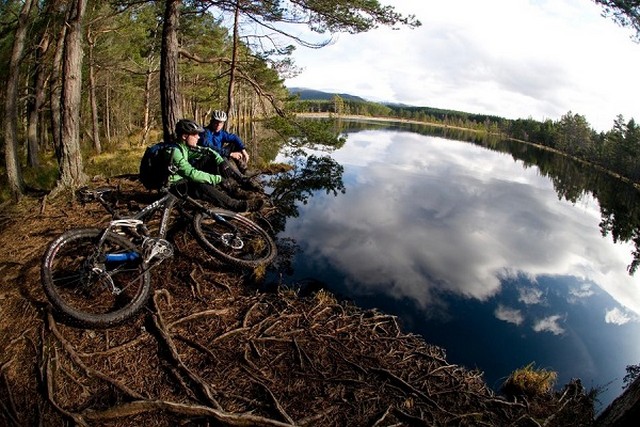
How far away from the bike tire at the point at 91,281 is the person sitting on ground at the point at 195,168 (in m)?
1.29

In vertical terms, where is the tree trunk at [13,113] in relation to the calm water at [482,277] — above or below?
above

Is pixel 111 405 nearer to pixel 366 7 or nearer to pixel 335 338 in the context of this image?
pixel 335 338

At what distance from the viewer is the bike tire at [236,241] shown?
5.25 metres

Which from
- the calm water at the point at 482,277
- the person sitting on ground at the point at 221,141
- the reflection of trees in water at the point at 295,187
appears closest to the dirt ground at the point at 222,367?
the calm water at the point at 482,277

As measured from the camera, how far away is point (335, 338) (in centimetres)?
466

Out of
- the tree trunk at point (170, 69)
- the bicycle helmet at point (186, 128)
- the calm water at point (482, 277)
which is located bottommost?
the calm water at point (482, 277)

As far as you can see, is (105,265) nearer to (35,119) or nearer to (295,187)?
(295,187)

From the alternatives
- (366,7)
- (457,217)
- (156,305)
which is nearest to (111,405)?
(156,305)

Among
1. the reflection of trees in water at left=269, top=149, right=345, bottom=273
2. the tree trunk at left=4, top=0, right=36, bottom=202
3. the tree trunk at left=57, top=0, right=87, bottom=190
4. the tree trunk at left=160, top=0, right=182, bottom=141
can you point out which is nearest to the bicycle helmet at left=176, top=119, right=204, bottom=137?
the reflection of trees in water at left=269, top=149, right=345, bottom=273

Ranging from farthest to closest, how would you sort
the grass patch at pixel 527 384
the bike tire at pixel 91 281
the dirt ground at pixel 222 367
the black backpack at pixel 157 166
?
the grass patch at pixel 527 384 < the black backpack at pixel 157 166 < the bike tire at pixel 91 281 < the dirt ground at pixel 222 367

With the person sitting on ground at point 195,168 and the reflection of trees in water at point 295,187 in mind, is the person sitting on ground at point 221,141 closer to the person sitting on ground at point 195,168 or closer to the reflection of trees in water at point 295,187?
the person sitting on ground at point 195,168

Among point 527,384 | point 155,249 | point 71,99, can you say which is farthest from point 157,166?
point 527,384

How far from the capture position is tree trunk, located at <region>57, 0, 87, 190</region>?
7711 mm

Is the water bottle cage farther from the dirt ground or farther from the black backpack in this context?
the black backpack
